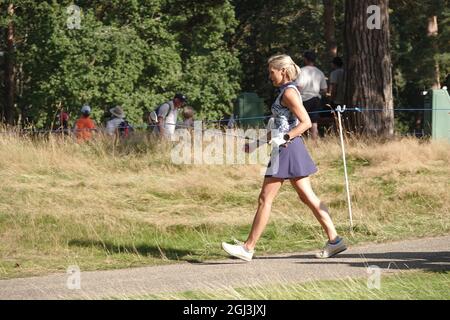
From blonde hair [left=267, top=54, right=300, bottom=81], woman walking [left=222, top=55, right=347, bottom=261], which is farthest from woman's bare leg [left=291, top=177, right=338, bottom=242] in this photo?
blonde hair [left=267, top=54, right=300, bottom=81]

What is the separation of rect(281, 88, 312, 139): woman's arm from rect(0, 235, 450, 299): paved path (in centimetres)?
124

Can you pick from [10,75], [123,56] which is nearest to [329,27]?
[123,56]

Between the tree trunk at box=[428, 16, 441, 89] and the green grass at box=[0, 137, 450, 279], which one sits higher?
the tree trunk at box=[428, 16, 441, 89]

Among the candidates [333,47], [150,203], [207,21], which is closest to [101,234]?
[150,203]

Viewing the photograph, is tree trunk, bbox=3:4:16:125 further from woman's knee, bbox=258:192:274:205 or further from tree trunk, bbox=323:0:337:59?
woman's knee, bbox=258:192:274:205

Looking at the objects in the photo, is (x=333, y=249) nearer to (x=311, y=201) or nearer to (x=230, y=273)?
(x=311, y=201)

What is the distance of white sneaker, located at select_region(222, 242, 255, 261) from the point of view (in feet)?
32.8

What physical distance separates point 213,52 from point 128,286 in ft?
118

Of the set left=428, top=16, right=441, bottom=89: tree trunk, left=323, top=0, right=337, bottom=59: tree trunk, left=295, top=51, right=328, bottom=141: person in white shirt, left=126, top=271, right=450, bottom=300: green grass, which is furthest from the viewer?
left=428, top=16, right=441, bottom=89: tree trunk

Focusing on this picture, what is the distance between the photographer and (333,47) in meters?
41.8

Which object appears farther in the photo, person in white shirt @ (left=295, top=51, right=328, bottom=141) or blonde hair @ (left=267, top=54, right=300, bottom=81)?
person in white shirt @ (left=295, top=51, right=328, bottom=141)

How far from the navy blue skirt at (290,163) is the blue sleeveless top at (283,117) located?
0.49 feet

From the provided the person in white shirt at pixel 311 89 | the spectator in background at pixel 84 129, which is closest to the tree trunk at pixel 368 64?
the person in white shirt at pixel 311 89

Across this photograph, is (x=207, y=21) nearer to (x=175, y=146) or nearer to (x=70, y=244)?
(x=175, y=146)
